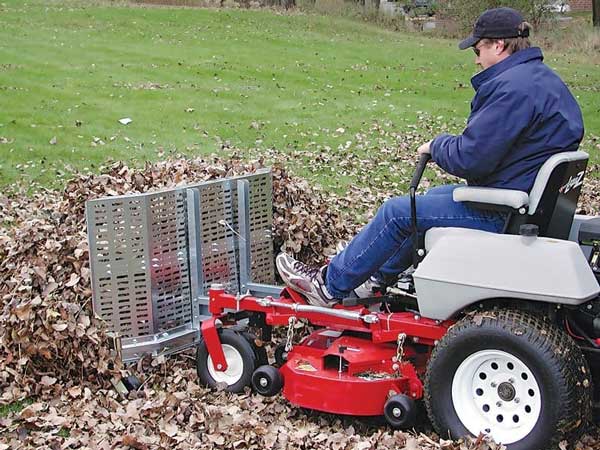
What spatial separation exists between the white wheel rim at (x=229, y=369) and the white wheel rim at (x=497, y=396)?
57.9 inches

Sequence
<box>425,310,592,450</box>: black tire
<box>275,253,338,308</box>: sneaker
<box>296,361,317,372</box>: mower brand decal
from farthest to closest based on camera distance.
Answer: <box>275,253,338,308</box>: sneaker, <box>296,361,317,372</box>: mower brand decal, <box>425,310,592,450</box>: black tire

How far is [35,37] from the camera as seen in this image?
22.4 m

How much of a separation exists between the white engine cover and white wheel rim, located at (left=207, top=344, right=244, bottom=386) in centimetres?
130

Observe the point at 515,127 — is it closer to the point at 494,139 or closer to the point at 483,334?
the point at 494,139

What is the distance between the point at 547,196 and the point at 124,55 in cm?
1772

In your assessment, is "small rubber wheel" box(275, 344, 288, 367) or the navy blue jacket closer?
the navy blue jacket

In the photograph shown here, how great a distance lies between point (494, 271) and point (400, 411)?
92 cm

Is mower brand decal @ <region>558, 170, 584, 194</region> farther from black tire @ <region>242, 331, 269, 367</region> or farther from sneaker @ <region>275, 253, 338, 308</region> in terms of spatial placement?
black tire @ <region>242, 331, 269, 367</region>

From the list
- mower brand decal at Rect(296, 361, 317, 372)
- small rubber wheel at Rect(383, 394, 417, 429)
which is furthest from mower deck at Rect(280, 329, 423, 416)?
small rubber wheel at Rect(383, 394, 417, 429)

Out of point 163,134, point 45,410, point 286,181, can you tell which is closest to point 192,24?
point 163,134

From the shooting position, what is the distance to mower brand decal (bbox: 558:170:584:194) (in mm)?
4707

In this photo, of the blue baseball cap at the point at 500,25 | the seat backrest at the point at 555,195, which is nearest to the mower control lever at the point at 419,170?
the seat backrest at the point at 555,195

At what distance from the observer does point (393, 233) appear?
5.02 metres

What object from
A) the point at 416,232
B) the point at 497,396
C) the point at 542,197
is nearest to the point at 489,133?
the point at 542,197
